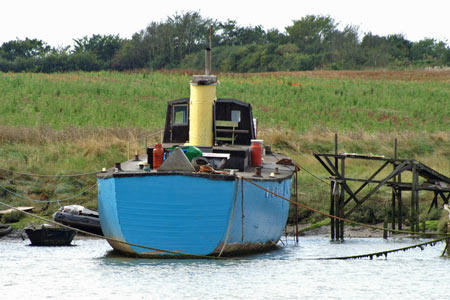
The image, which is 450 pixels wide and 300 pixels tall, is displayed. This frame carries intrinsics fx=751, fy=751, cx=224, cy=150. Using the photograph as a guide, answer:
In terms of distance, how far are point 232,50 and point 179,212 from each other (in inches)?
3076

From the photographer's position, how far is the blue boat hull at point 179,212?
2017 cm

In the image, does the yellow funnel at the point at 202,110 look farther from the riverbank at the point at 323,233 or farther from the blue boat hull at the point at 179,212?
the riverbank at the point at 323,233

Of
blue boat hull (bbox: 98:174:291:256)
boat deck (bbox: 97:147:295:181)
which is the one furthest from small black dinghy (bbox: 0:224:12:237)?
blue boat hull (bbox: 98:174:291:256)

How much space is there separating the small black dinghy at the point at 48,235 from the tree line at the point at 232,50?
214 feet

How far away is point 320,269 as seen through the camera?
22.1 m

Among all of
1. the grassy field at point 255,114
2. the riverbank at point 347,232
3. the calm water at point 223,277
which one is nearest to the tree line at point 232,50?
the grassy field at point 255,114

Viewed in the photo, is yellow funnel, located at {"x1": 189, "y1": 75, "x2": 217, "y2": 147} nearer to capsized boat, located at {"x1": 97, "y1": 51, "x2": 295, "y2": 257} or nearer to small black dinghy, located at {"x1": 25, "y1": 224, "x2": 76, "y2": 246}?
capsized boat, located at {"x1": 97, "y1": 51, "x2": 295, "y2": 257}

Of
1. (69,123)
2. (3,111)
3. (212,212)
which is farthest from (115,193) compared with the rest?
(3,111)

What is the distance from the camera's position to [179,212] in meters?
20.1

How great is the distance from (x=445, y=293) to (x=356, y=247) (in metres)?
7.18

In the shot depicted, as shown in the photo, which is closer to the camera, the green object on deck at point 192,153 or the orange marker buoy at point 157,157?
the green object on deck at point 192,153

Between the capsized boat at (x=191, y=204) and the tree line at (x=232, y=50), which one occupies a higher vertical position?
the tree line at (x=232, y=50)

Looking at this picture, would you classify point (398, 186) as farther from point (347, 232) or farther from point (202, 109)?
point (202, 109)

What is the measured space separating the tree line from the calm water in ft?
222
